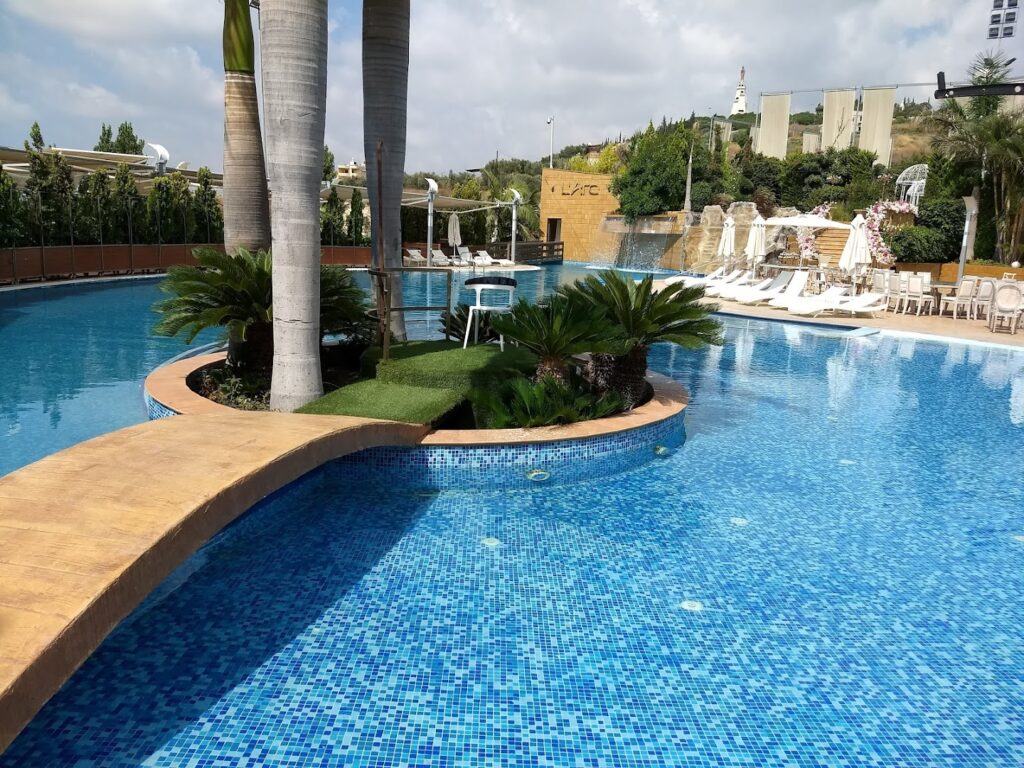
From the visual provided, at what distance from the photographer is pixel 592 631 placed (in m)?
3.94

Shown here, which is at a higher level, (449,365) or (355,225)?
(355,225)

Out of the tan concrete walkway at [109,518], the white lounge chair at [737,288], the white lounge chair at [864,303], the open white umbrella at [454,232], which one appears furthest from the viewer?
the open white umbrella at [454,232]

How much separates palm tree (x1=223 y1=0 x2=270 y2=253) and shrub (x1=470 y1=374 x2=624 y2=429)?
11.8 ft

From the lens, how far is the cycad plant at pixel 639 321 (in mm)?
7574

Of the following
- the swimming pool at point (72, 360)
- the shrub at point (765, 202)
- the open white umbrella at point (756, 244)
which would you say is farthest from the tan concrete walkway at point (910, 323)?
the shrub at point (765, 202)

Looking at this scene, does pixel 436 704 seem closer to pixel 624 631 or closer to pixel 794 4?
pixel 624 631

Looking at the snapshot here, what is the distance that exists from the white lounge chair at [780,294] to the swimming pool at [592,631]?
11.6m

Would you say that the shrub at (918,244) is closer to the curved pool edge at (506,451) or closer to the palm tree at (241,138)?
the curved pool edge at (506,451)

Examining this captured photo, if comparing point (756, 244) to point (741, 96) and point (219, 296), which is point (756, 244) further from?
point (741, 96)

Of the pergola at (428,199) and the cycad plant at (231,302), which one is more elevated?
the pergola at (428,199)

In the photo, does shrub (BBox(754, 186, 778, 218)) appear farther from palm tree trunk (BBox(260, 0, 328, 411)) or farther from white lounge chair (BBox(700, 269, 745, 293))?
palm tree trunk (BBox(260, 0, 328, 411))

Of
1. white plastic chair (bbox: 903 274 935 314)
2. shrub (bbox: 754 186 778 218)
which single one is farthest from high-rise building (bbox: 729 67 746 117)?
white plastic chair (bbox: 903 274 935 314)

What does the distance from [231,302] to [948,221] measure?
86.8 ft

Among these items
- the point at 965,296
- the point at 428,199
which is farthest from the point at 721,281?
the point at 428,199
